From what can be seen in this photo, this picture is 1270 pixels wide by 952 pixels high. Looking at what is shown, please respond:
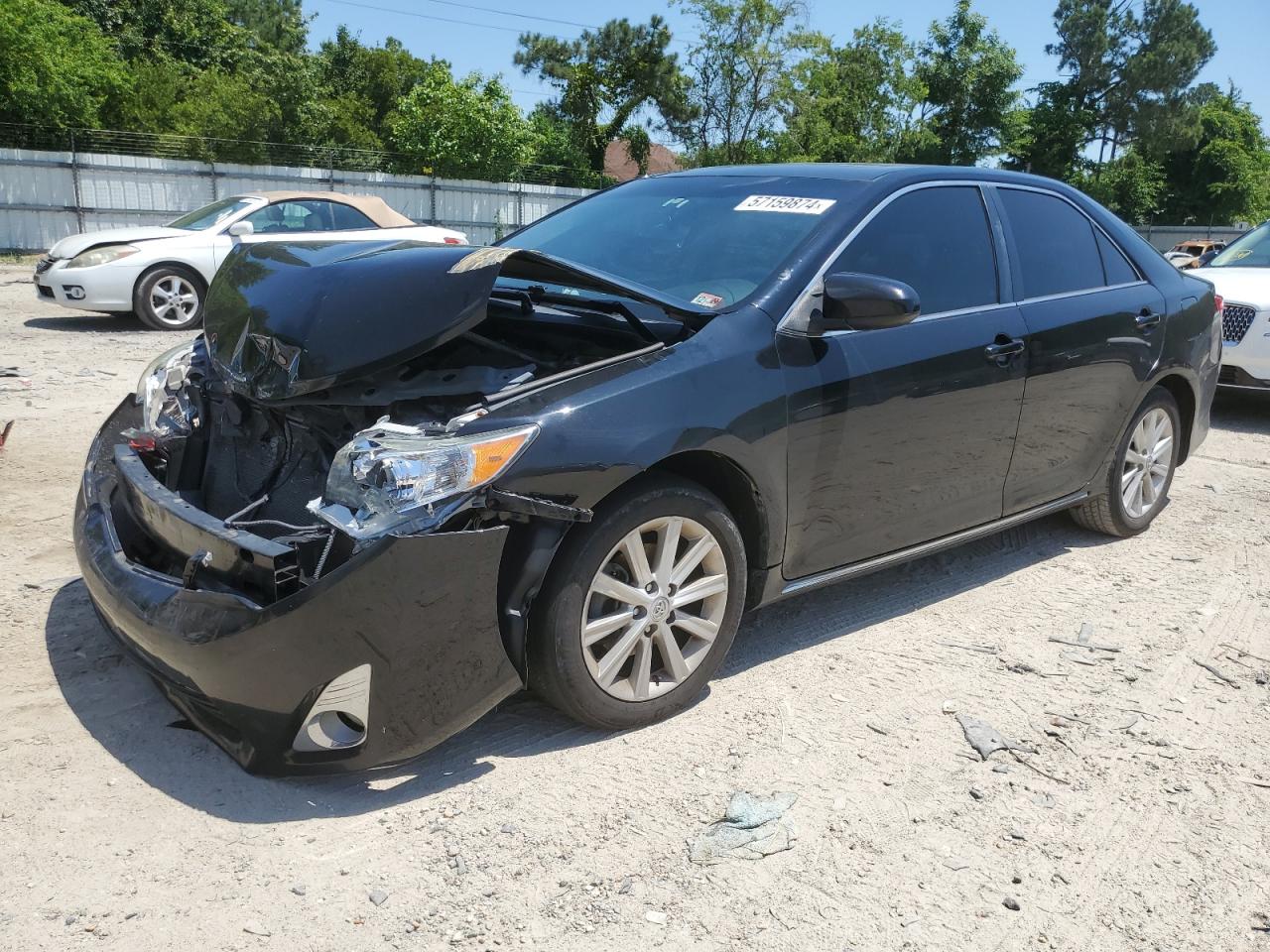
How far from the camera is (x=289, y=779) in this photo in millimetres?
2904

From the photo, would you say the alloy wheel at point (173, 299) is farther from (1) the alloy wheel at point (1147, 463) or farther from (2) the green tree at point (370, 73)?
(2) the green tree at point (370, 73)

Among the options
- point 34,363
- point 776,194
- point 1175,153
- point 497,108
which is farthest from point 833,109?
point 776,194

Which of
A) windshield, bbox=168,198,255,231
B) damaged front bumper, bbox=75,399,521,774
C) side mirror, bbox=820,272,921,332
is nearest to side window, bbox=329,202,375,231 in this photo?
windshield, bbox=168,198,255,231

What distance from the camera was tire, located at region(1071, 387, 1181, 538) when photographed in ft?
16.6

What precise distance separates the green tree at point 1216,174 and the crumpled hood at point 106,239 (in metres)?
55.8

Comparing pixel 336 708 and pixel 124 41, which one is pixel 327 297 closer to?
pixel 336 708

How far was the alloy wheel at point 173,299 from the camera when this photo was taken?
440 inches

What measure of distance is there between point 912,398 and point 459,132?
2680cm

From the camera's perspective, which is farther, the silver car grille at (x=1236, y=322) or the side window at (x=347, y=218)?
the side window at (x=347, y=218)

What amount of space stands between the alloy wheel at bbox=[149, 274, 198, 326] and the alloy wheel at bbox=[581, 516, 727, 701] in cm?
967

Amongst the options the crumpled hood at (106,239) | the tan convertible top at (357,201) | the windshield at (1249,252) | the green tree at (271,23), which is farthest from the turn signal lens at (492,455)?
the green tree at (271,23)

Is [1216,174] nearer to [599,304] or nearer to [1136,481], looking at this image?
[1136,481]

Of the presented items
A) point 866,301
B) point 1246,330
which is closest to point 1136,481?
point 866,301

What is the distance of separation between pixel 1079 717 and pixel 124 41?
41.9m
